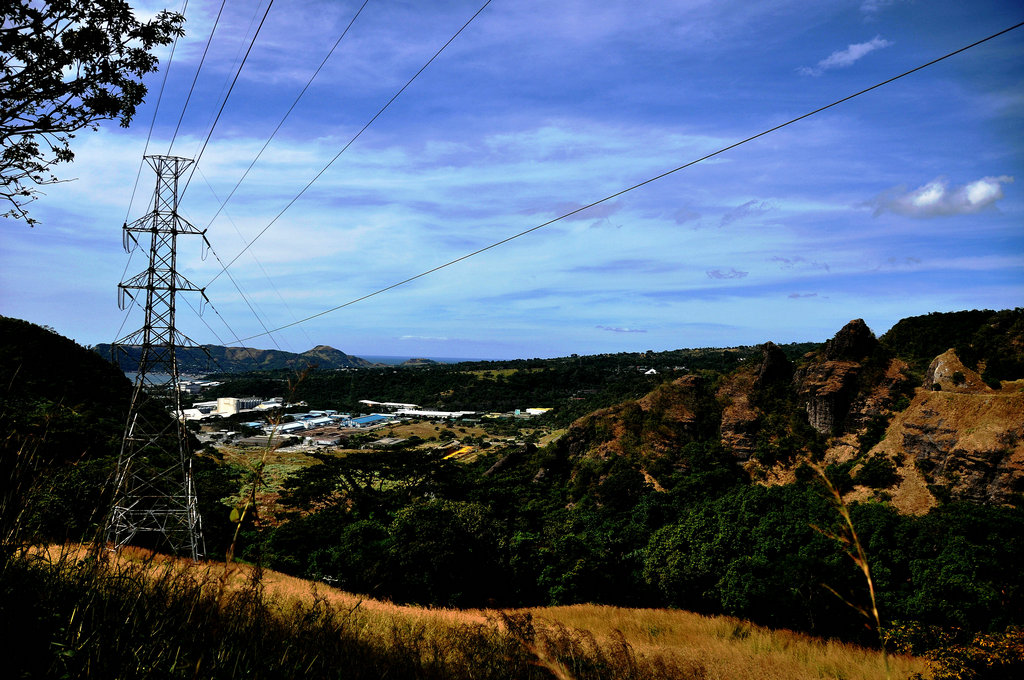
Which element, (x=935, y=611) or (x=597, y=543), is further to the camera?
(x=597, y=543)

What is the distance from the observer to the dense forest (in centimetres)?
1653

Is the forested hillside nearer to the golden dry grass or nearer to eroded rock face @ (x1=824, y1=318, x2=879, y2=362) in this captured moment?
the golden dry grass

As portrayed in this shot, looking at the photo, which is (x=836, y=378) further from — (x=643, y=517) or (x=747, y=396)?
(x=643, y=517)

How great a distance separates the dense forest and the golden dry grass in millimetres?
1531

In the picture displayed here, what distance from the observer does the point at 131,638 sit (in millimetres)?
3086

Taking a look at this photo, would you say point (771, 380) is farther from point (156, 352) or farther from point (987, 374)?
point (156, 352)

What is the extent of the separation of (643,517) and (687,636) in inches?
581

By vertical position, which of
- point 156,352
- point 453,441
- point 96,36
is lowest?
point 453,441

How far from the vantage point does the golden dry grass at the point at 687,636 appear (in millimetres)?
8438

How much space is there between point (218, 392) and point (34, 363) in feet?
236

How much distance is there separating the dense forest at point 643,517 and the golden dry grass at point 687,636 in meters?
1.53

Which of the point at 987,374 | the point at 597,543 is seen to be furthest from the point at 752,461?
the point at 597,543

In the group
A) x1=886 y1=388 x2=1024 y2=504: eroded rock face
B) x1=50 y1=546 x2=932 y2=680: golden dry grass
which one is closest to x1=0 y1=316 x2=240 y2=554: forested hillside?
x1=50 y1=546 x2=932 y2=680: golden dry grass

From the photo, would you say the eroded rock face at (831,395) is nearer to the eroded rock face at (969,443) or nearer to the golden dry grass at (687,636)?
the eroded rock face at (969,443)
